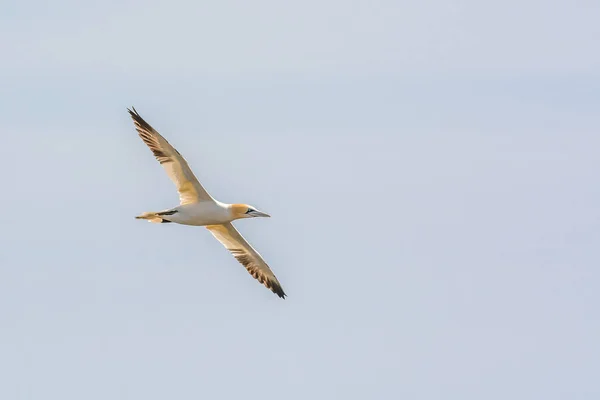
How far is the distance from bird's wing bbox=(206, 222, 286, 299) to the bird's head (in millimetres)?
783

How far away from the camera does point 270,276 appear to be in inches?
1583

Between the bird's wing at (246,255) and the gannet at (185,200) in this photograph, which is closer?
the gannet at (185,200)

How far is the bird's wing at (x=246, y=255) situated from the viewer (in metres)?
39.2

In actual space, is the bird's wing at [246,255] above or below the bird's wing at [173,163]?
below

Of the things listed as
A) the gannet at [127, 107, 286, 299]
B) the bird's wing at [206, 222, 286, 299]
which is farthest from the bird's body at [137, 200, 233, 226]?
the bird's wing at [206, 222, 286, 299]

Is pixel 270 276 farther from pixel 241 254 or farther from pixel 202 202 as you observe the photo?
pixel 202 202

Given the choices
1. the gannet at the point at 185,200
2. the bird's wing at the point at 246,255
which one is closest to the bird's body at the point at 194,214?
the gannet at the point at 185,200

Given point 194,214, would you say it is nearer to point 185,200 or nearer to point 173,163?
point 185,200

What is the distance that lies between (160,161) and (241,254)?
3.66 m

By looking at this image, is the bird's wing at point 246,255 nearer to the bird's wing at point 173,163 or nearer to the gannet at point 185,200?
the gannet at point 185,200

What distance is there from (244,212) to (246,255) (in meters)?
1.85

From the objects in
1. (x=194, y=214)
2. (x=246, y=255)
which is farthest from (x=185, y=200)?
(x=246, y=255)

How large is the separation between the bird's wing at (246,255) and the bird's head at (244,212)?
783mm

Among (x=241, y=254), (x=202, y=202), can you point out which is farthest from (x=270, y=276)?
(x=202, y=202)
